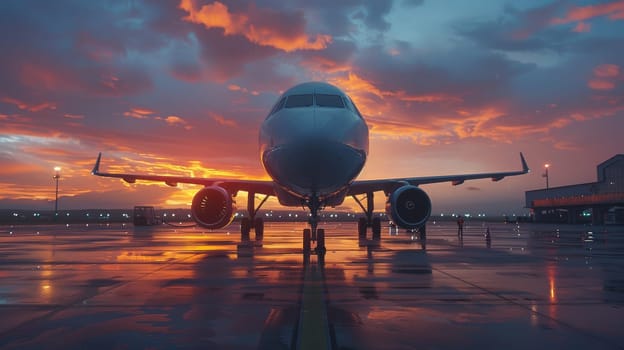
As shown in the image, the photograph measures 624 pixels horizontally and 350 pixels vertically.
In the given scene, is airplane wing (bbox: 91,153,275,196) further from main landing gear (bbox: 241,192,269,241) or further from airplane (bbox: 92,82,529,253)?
airplane (bbox: 92,82,529,253)

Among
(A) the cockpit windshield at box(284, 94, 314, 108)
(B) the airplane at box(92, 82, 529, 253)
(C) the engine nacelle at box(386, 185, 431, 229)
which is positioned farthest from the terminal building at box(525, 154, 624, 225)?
(A) the cockpit windshield at box(284, 94, 314, 108)

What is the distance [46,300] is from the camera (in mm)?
7922

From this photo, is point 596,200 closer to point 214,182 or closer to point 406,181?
point 406,181

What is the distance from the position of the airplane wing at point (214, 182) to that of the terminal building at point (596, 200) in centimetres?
4746

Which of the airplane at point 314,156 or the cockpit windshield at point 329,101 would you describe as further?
the cockpit windshield at point 329,101

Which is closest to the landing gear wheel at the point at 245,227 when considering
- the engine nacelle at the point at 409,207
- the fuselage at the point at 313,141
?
the engine nacelle at the point at 409,207

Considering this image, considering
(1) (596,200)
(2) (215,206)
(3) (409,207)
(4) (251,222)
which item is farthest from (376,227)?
(1) (596,200)

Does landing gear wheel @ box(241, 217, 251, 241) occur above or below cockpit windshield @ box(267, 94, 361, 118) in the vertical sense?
below

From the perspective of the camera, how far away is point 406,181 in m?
24.0

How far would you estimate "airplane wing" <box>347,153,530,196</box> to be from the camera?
23.0 metres

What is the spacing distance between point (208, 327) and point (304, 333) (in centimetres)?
110

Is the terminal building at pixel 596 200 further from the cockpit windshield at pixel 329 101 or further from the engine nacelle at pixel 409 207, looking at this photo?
the cockpit windshield at pixel 329 101

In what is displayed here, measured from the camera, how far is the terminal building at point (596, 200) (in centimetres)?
6234

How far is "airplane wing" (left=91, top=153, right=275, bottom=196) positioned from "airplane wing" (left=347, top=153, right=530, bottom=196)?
376cm
